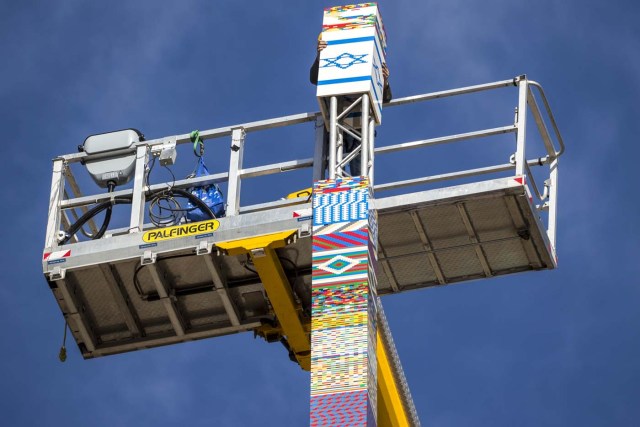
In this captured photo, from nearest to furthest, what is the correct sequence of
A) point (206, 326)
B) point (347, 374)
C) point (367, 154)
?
point (347, 374)
point (367, 154)
point (206, 326)

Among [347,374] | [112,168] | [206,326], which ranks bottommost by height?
[347,374]

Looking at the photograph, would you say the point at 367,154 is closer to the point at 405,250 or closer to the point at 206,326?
the point at 405,250

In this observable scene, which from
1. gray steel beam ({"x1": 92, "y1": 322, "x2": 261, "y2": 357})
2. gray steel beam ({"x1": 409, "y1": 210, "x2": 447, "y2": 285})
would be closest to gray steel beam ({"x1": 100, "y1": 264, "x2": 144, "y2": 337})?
gray steel beam ({"x1": 92, "y1": 322, "x2": 261, "y2": 357})

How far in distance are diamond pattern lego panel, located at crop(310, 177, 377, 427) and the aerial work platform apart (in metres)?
0.59

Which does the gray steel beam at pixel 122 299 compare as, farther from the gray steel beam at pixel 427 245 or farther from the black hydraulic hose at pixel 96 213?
the gray steel beam at pixel 427 245

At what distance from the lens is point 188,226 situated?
94.6 ft

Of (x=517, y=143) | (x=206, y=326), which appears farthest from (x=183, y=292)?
(x=517, y=143)

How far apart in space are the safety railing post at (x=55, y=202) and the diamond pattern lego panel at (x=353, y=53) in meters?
4.08

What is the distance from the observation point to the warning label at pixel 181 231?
28.7 m

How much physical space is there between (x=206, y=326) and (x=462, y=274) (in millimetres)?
3618

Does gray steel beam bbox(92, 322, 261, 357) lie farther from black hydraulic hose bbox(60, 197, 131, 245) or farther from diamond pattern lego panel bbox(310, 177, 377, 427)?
diamond pattern lego panel bbox(310, 177, 377, 427)

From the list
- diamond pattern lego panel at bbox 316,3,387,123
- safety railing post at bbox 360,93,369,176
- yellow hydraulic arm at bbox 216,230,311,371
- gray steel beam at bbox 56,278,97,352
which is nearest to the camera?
safety railing post at bbox 360,93,369,176

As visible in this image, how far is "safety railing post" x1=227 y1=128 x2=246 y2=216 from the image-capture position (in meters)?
29.0

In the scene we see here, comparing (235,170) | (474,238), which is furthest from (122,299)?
(474,238)
